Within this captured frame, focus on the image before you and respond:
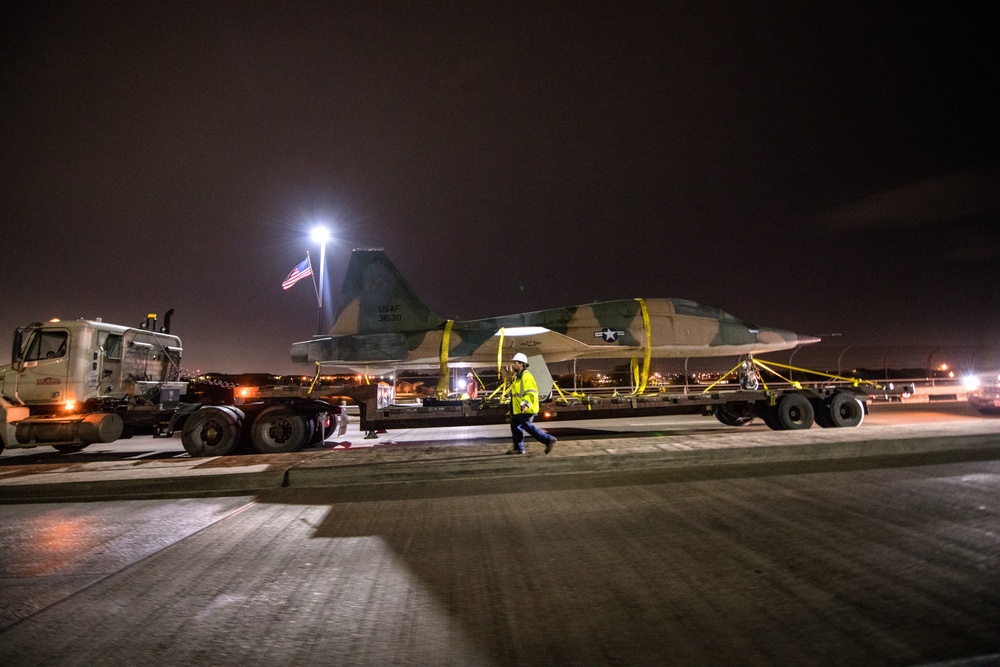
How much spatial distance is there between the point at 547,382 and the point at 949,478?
20.9 ft

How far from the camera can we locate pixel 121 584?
12.1 ft

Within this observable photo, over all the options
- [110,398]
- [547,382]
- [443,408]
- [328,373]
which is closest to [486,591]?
[443,408]

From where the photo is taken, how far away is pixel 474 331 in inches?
438

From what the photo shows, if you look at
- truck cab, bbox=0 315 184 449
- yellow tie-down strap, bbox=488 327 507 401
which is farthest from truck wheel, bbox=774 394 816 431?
truck cab, bbox=0 315 184 449

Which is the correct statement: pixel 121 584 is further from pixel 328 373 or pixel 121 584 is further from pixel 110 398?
pixel 110 398

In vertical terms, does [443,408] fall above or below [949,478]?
above

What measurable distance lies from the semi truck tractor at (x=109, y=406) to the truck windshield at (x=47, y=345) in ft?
0.05

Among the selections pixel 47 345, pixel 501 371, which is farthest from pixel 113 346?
pixel 501 371

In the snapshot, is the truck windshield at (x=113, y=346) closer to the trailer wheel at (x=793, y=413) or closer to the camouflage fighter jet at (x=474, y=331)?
the camouflage fighter jet at (x=474, y=331)

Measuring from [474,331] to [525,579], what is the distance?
7.82 meters

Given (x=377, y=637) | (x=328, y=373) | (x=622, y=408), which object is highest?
(x=328, y=373)

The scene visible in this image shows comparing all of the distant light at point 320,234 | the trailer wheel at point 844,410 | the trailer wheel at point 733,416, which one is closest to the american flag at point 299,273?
the distant light at point 320,234

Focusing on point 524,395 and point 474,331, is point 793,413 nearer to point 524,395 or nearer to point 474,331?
point 524,395

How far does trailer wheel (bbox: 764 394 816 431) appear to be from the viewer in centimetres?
1112
